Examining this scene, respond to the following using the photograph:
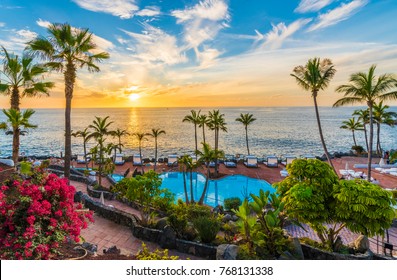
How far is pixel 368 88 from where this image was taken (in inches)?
562

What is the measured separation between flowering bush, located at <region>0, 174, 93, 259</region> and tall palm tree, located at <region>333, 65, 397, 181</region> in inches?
656

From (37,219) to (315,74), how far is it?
54.6 feet

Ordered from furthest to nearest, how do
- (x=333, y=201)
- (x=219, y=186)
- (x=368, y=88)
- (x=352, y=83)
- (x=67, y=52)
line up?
(x=219, y=186), (x=352, y=83), (x=368, y=88), (x=67, y=52), (x=333, y=201)

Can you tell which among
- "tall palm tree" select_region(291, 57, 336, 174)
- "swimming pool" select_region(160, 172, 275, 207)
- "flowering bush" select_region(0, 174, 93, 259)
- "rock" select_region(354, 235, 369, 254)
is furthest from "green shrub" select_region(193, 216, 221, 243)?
"tall palm tree" select_region(291, 57, 336, 174)

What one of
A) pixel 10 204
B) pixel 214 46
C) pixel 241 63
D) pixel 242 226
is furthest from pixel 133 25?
pixel 242 226

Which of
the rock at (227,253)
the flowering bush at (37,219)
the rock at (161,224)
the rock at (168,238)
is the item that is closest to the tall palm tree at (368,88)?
the rock at (227,253)

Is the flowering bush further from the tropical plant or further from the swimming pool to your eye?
the swimming pool

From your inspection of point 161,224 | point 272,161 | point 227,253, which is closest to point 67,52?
point 161,224

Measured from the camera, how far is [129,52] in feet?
27.9

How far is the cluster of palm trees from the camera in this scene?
13.9 metres

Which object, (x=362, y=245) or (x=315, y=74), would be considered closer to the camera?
(x=362, y=245)

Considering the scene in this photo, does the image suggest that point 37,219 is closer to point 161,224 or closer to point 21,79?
point 161,224

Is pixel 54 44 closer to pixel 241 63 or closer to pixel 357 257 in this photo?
pixel 241 63

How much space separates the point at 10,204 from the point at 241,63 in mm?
8692
